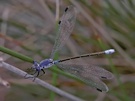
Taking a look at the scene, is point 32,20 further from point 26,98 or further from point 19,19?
point 26,98

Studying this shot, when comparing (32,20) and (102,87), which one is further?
(32,20)

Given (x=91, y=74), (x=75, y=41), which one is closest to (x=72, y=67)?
(x=91, y=74)

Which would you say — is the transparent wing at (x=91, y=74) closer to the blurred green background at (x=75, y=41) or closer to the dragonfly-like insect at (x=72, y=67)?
the dragonfly-like insect at (x=72, y=67)

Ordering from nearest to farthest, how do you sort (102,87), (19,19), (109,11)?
(102,87) → (109,11) → (19,19)

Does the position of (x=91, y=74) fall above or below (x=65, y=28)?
below

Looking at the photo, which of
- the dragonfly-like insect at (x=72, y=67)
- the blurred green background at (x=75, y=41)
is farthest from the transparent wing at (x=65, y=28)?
the blurred green background at (x=75, y=41)

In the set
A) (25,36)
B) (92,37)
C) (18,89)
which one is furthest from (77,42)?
(18,89)

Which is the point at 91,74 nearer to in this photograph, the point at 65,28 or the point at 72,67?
the point at 72,67
